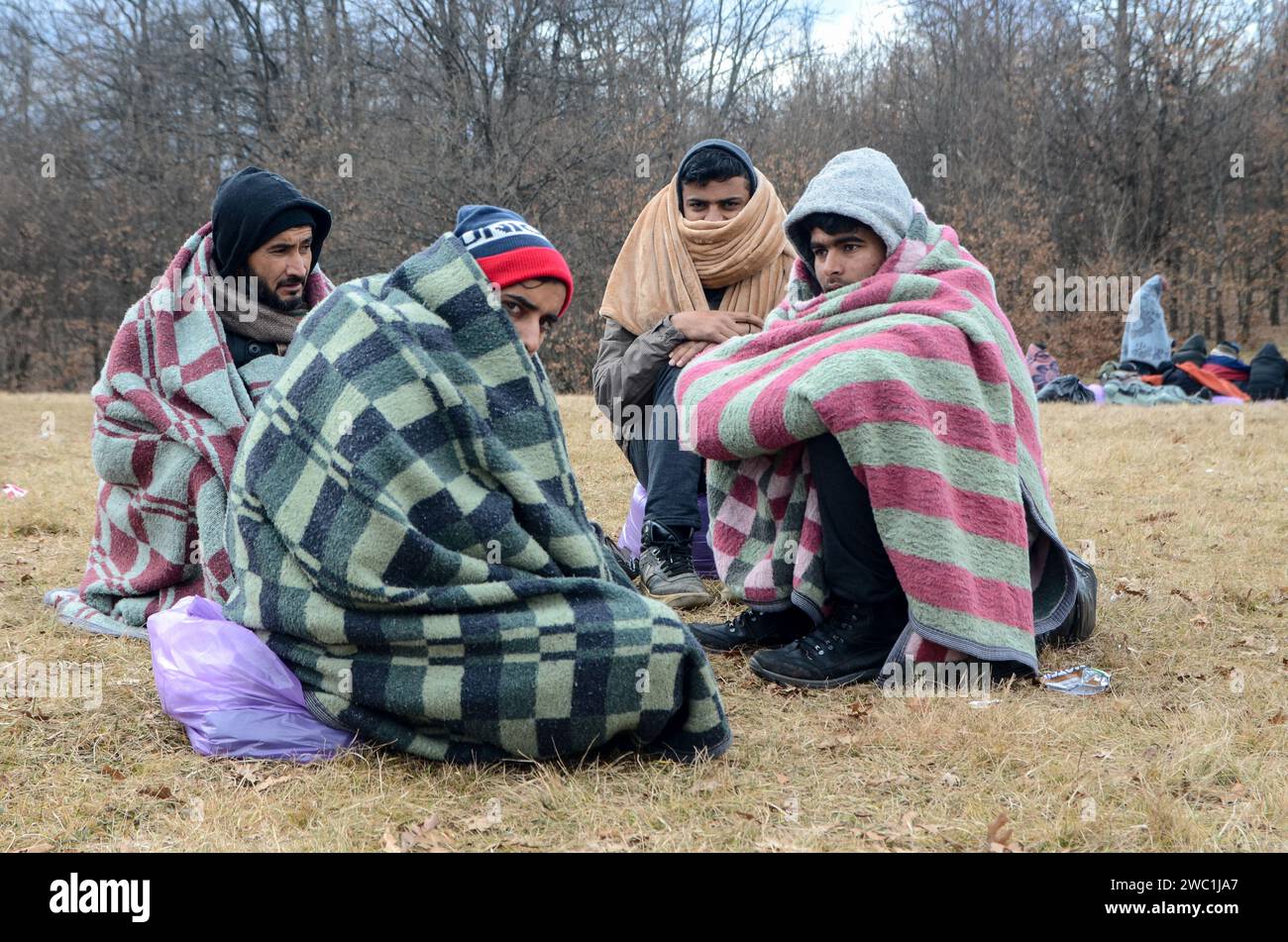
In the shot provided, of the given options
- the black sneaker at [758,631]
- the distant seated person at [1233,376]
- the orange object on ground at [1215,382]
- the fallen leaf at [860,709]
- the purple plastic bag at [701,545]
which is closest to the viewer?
the fallen leaf at [860,709]

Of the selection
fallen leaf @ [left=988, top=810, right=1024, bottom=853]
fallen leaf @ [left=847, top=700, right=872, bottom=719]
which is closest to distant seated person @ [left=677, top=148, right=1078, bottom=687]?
fallen leaf @ [left=847, top=700, right=872, bottom=719]

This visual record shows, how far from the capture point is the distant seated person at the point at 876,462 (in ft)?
10.2

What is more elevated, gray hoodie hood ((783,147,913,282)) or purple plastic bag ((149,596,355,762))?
gray hoodie hood ((783,147,913,282))

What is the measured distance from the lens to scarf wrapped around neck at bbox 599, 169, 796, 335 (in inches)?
175

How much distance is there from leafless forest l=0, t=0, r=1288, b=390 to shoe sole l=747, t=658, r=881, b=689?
42.2 feet

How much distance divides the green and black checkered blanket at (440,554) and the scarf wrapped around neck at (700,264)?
1.98m

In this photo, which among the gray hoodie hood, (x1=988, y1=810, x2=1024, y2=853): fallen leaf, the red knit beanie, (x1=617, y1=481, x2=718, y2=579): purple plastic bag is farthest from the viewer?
(x1=617, y1=481, x2=718, y2=579): purple plastic bag

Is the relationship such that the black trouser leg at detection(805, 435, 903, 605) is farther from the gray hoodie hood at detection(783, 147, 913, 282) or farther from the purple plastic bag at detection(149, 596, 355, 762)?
the purple plastic bag at detection(149, 596, 355, 762)

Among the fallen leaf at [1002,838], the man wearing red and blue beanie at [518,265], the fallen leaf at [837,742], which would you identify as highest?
the man wearing red and blue beanie at [518,265]

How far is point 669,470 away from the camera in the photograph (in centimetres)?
437

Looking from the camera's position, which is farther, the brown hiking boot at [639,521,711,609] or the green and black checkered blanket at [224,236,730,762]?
the brown hiking boot at [639,521,711,609]

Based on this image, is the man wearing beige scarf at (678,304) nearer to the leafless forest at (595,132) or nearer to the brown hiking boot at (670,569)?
the brown hiking boot at (670,569)

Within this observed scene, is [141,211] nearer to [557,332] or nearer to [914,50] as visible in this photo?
[557,332]

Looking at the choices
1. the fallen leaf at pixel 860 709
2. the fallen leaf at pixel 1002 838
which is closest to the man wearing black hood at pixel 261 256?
the fallen leaf at pixel 860 709
